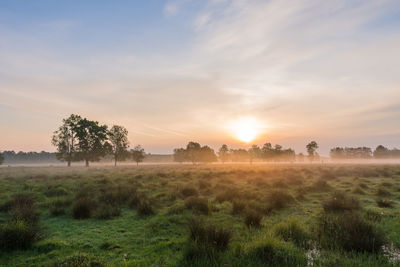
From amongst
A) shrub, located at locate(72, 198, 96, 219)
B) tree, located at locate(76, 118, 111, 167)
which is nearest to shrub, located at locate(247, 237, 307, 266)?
Answer: shrub, located at locate(72, 198, 96, 219)

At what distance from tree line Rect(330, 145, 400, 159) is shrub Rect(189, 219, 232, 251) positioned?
8722 inches

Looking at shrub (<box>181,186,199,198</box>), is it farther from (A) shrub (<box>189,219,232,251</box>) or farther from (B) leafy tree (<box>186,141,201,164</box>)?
A: (B) leafy tree (<box>186,141,201,164</box>)

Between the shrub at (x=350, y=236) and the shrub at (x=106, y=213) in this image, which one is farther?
the shrub at (x=106, y=213)

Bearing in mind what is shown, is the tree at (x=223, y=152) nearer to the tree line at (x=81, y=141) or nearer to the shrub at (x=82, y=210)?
the tree line at (x=81, y=141)

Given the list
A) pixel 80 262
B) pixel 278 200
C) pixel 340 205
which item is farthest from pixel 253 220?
pixel 80 262

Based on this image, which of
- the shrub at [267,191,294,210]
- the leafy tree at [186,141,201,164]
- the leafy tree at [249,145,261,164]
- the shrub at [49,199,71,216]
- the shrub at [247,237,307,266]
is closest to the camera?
the shrub at [247,237,307,266]

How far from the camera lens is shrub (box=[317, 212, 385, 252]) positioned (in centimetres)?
476

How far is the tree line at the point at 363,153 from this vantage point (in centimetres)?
17162

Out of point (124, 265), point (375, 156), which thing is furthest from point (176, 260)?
point (375, 156)

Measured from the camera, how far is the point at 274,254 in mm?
4406

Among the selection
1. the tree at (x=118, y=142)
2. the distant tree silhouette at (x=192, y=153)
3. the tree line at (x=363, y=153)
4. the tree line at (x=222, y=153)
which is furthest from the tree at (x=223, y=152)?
the tree line at (x=363, y=153)

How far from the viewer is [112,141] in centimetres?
5838

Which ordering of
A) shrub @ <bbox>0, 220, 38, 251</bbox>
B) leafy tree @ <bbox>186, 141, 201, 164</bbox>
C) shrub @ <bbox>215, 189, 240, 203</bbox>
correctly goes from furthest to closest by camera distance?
leafy tree @ <bbox>186, 141, 201, 164</bbox> → shrub @ <bbox>215, 189, 240, 203</bbox> → shrub @ <bbox>0, 220, 38, 251</bbox>

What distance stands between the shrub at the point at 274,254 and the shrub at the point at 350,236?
115 cm
